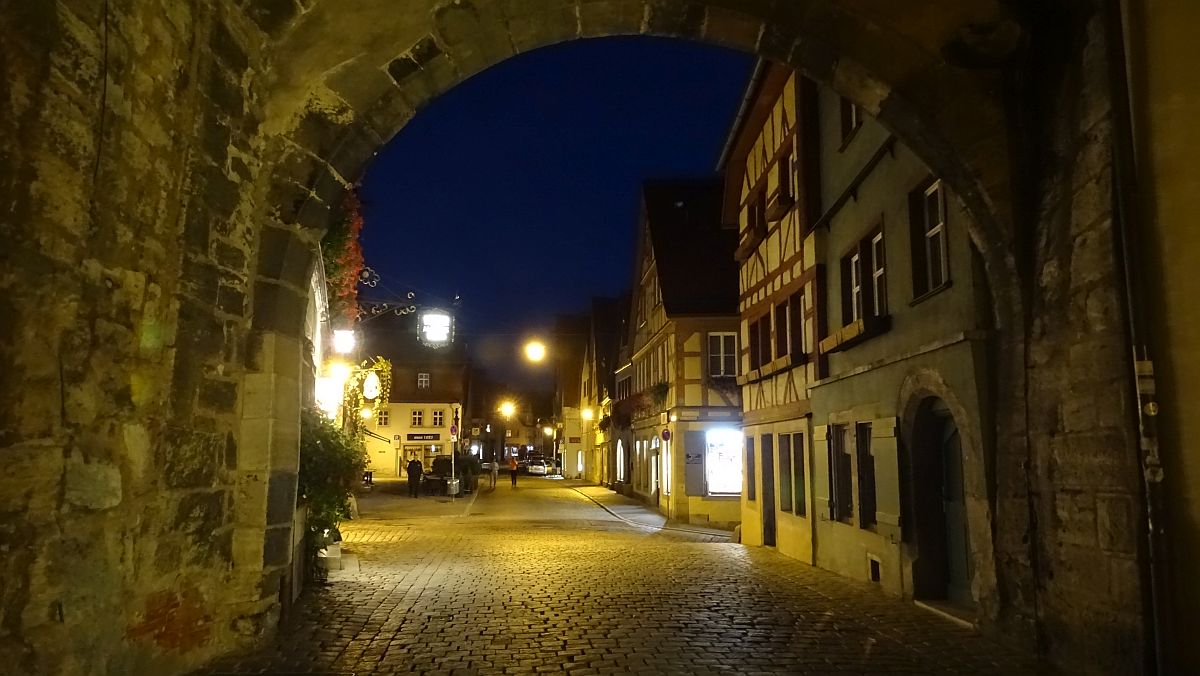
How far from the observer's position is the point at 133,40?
4.89 meters

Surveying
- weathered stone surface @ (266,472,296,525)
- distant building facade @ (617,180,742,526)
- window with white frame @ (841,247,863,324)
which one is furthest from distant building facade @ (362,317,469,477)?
weathered stone surface @ (266,472,296,525)

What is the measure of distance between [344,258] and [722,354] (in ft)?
42.3

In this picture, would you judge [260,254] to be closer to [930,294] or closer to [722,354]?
[930,294]

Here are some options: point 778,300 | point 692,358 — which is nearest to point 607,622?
point 778,300

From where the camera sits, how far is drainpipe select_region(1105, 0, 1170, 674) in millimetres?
5223

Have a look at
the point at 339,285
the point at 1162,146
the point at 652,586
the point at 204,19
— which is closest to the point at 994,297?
the point at 1162,146

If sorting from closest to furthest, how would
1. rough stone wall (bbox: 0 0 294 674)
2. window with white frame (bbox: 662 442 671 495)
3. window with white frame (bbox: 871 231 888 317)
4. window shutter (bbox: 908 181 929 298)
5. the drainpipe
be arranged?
rough stone wall (bbox: 0 0 294 674) < the drainpipe < window shutter (bbox: 908 181 929 298) < window with white frame (bbox: 871 231 888 317) < window with white frame (bbox: 662 442 671 495)

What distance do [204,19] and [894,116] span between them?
5.24 meters

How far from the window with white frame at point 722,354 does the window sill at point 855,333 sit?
36.6 feet

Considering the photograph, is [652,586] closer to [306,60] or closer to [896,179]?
[896,179]

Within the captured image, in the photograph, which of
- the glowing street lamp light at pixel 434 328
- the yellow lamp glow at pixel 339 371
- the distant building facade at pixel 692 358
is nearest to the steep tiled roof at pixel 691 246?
the distant building facade at pixel 692 358

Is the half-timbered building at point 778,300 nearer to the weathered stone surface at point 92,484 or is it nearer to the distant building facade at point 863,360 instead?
the distant building facade at point 863,360

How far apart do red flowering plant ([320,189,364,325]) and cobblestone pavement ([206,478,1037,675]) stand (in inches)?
151

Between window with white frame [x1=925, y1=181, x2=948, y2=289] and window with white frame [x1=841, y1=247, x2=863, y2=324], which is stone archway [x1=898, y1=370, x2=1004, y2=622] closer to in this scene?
window with white frame [x1=925, y1=181, x2=948, y2=289]
